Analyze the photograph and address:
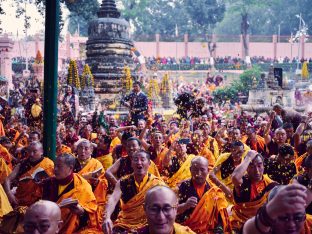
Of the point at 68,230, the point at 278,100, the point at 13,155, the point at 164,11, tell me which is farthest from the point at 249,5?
the point at 68,230

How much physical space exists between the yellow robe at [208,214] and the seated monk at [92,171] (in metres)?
1.52

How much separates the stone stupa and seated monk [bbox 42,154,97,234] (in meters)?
18.7

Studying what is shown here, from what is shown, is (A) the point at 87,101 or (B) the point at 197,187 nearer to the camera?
(B) the point at 197,187

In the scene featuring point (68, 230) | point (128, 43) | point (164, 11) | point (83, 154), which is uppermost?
point (164, 11)

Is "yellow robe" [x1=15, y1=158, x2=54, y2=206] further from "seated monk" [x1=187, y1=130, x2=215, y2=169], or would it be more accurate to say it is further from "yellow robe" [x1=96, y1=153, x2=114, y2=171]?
"seated monk" [x1=187, y1=130, x2=215, y2=169]

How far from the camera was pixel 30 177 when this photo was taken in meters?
5.58

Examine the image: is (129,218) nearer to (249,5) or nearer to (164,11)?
(249,5)

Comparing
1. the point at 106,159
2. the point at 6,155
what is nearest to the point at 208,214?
the point at 106,159

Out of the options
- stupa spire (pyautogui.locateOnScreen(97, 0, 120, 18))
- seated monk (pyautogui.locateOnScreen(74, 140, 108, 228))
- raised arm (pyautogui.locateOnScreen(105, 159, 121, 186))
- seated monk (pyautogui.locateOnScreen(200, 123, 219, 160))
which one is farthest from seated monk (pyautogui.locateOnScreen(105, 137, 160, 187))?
stupa spire (pyautogui.locateOnScreen(97, 0, 120, 18))

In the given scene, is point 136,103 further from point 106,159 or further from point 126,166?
point 126,166

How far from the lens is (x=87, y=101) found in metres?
21.3

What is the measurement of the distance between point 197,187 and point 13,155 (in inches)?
164

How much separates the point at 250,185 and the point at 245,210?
0.25 meters

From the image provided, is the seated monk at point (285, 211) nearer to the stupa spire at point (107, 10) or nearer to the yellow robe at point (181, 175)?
the yellow robe at point (181, 175)
